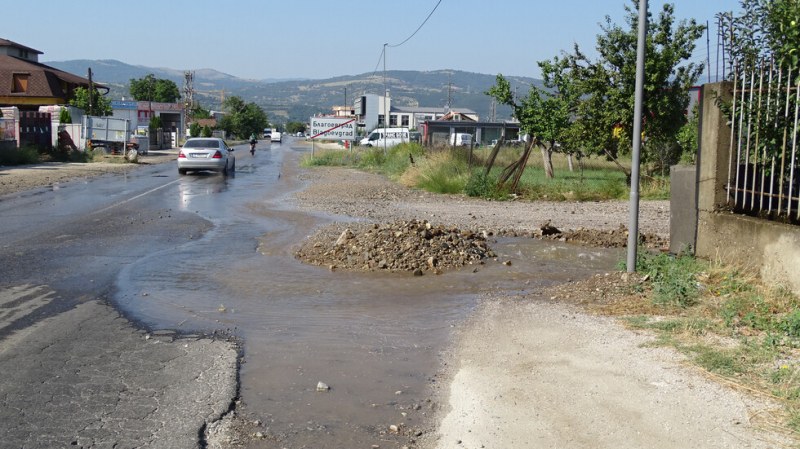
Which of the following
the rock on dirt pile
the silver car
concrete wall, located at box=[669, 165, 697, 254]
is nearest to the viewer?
concrete wall, located at box=[669, 165, 697, 254]

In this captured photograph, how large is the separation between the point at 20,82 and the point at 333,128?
37573 millimetres

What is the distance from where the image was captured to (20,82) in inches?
2697

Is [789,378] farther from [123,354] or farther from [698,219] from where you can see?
[123,354]

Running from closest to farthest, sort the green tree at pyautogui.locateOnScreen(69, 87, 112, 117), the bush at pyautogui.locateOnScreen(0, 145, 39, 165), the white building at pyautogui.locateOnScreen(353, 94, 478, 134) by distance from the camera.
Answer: the bush at pyautogui.locateOnScreen(0, 145, 39, 165) < the white building at pyautogui.locateOnScreen(353, 94, 478, 134) < the green tree at pyautogui.locateOnScreen(69, 87, 112, 117)

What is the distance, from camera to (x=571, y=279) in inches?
419

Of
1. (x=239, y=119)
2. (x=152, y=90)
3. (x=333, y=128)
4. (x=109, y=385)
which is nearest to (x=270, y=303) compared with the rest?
(x=109, y=385)

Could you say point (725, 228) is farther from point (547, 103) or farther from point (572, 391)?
point (547, 103)

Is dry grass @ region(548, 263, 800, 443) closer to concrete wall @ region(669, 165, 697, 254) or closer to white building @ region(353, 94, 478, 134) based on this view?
concrete wall @ region(669, 165, 697, 254)

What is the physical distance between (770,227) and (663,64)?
14746 mm

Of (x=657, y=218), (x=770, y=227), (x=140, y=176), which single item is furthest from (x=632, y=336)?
(x=140, y=176)

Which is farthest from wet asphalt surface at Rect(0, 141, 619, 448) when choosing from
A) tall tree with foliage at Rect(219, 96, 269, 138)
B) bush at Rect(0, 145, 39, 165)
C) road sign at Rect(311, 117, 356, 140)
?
tall tree with foliage at Rect(219, 96, 269, 138)

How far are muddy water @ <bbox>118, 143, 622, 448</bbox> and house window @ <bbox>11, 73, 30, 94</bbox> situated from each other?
201 ft

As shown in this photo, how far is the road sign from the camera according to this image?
44500 mm

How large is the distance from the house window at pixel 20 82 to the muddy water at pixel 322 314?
61.2 meters
